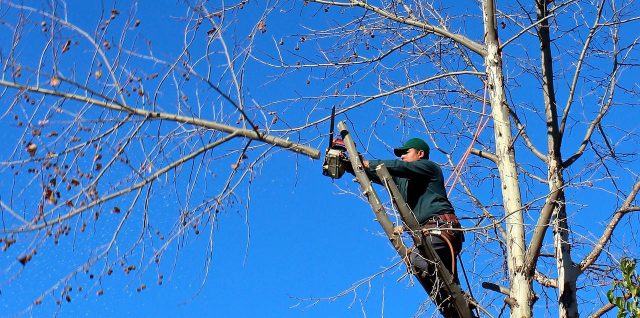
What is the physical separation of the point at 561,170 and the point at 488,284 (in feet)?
3.59

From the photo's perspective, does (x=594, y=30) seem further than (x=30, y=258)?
Yes

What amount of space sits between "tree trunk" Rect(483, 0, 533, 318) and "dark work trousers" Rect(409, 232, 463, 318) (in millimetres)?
399

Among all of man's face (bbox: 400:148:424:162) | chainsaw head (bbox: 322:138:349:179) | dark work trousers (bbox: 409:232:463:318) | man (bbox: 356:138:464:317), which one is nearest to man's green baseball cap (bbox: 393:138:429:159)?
man's face (bbox: 400:148:424:162)

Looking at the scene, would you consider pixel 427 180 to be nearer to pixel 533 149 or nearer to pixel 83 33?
pixel 533 149

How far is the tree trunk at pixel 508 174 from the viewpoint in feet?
22.9

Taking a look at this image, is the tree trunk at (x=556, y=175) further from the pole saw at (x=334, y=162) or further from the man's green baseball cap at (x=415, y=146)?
the pole saw at (x=334, y=162)

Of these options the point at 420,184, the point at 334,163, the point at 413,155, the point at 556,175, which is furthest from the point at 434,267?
the point at 556,175

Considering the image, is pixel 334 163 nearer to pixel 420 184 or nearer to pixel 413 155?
pixel 420 184

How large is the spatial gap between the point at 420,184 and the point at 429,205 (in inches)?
7.5

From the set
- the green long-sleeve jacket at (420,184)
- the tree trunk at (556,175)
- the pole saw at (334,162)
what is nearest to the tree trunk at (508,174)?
the tree trunk at (556,175)

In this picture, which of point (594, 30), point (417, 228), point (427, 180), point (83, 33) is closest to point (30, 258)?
point (83, 33)

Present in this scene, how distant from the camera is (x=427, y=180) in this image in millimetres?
7074

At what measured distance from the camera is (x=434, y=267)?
667 centimetres

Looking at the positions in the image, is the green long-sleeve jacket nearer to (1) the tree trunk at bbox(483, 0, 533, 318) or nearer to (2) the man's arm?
(2) the man's arm
